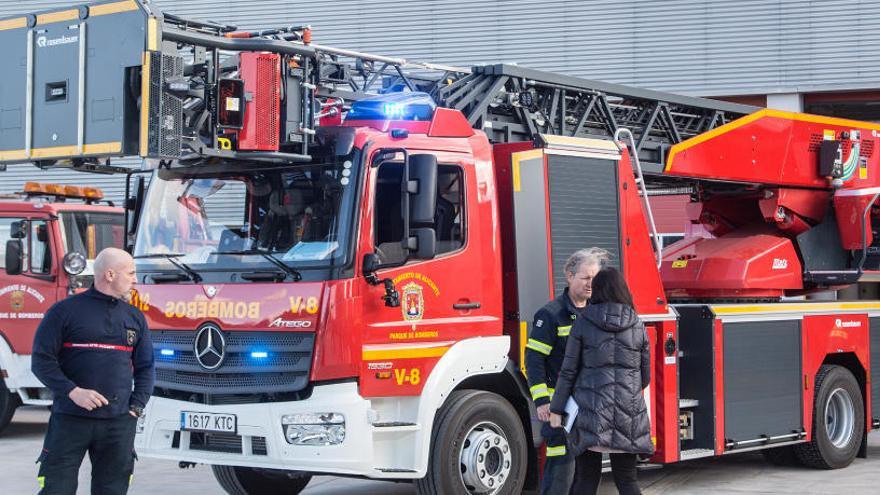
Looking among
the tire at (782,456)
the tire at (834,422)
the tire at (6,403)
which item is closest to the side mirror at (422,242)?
the tire at (834,422)

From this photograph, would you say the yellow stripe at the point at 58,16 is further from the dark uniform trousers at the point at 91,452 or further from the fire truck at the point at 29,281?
the fire truck at the point at 29,281

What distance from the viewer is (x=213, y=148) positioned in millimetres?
7652

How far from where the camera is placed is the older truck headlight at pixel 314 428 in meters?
7.60

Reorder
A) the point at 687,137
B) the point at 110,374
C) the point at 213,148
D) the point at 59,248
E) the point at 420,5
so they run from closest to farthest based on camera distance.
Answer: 1. the point at 110,374
2. the point at 213,148
3. the point at 687,137
4. the point at 59,248
5. the point at 420,5

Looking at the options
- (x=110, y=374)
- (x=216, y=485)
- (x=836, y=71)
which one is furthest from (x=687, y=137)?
(x=836, y=71)

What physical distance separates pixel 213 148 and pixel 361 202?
962 millimetres

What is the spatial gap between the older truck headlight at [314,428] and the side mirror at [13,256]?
682 centimetres

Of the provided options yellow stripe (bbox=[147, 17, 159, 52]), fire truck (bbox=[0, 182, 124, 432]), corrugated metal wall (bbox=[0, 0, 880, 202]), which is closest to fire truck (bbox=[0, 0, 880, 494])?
yellow stripe (bbox=[147, 17, 159, 52])

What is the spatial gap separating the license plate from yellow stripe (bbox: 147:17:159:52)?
2.30 metres

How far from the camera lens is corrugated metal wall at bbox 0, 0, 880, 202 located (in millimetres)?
19969

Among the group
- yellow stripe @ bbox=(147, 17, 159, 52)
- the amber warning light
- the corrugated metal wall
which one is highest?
the corrugated metal wall

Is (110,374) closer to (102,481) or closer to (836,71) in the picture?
(102,481)

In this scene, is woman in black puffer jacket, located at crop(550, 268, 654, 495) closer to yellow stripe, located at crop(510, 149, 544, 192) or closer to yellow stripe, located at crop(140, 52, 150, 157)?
yellow stripe, located at crop(510, 149, 544, 192)

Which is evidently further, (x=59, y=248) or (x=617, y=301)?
(x=59, y=248)
